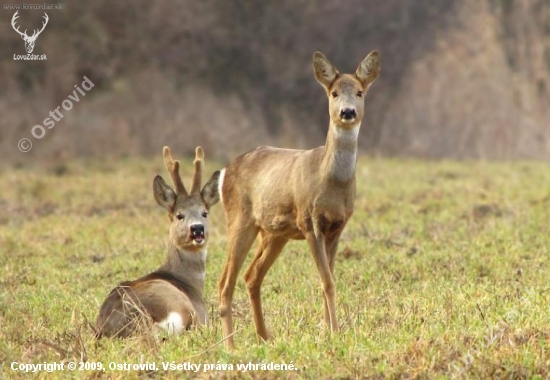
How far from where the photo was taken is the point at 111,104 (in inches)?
872

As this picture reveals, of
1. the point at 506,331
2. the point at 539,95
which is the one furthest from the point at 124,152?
the point at 506,331

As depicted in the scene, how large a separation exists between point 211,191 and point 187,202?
0.21 metres

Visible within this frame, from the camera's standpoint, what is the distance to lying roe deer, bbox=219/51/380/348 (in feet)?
24.1

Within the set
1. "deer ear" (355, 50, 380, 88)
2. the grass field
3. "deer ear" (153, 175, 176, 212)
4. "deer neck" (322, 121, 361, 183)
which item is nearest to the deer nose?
"deer neck" (322, 121, 361, 183)

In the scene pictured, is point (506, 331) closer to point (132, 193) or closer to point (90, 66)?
point (132, 193)

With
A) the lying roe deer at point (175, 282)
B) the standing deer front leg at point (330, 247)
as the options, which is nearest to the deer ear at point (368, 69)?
the standing deer front leg at point (330, 247)

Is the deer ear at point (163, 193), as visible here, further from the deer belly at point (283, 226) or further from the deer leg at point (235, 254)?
the deer belly at point (283, 226)

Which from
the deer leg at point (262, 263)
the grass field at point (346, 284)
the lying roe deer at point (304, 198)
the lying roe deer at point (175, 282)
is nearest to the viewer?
the grass field at point (346, 284)

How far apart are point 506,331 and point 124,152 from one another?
15.4 metres

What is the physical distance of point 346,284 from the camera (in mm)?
9344

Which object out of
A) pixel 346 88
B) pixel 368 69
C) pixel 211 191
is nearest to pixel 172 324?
pixel 211 191

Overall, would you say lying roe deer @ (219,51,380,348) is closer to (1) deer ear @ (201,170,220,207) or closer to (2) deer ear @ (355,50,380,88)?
(2) deer ear @ (355,50,380,88)

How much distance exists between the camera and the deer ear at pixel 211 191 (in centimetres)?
851

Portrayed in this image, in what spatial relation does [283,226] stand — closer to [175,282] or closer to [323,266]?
[323,266]
